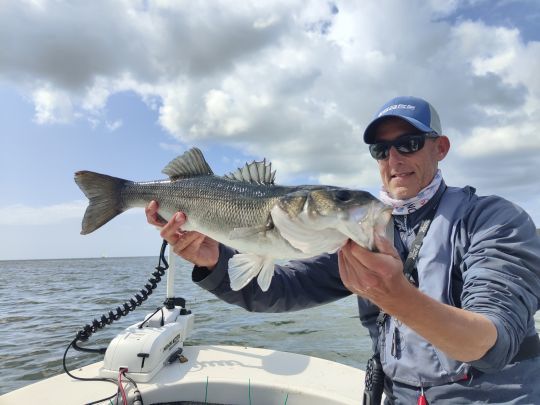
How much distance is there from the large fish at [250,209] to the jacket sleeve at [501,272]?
76 cm

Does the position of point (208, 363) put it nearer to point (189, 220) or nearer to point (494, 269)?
point (189, 220)

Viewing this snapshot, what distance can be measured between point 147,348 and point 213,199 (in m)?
2.22

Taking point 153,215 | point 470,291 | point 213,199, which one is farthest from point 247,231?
point 470,291

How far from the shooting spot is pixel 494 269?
2.32 m

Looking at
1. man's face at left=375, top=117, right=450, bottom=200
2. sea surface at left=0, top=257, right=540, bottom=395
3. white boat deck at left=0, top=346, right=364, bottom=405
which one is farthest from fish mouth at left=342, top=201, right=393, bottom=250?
sea surface at left=0, top=257, right=540, bottom=395

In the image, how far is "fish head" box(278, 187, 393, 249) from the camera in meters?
A: 2.03

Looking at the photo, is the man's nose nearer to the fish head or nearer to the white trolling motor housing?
the fish head

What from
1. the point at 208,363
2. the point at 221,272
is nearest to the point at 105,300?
the point at 208,363

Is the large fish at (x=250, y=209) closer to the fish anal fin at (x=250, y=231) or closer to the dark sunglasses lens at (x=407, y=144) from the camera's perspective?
the fish anal fin at (x=250, y=231)

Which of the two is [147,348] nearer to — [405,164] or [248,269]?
[248,269]

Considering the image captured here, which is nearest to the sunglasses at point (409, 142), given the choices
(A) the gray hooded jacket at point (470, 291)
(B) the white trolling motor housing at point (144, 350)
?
(A) the gray hooded jacket at point (470, 291)

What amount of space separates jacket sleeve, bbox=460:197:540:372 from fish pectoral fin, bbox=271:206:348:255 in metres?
0.84

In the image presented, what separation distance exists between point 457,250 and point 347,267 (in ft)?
3.65

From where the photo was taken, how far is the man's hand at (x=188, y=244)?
10.8 feet
